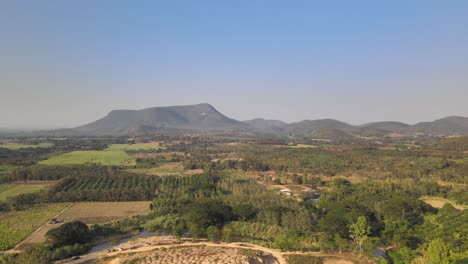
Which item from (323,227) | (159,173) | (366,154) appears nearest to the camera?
(323,227)

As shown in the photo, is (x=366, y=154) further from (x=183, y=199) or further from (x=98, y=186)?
(x=98, y=186)

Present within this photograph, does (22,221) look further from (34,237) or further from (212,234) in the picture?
(212,234)

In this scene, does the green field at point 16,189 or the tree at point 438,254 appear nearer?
the tree at point 438,254

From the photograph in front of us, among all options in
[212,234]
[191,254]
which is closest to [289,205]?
[212,234]

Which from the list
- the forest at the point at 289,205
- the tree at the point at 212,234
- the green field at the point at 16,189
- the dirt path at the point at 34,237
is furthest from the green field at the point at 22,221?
the tree at the point at 212,234

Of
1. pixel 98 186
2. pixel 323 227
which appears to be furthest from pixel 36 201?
pixel 323 227

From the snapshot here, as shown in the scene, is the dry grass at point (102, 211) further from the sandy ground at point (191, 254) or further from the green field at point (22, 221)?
the sandy ground at point (191, 254)

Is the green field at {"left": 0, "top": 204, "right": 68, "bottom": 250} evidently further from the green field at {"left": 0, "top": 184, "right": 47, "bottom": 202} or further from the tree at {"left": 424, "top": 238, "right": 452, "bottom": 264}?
the tree at {"left": 424, "top": 238, "right": 452, "bottom": 264}
